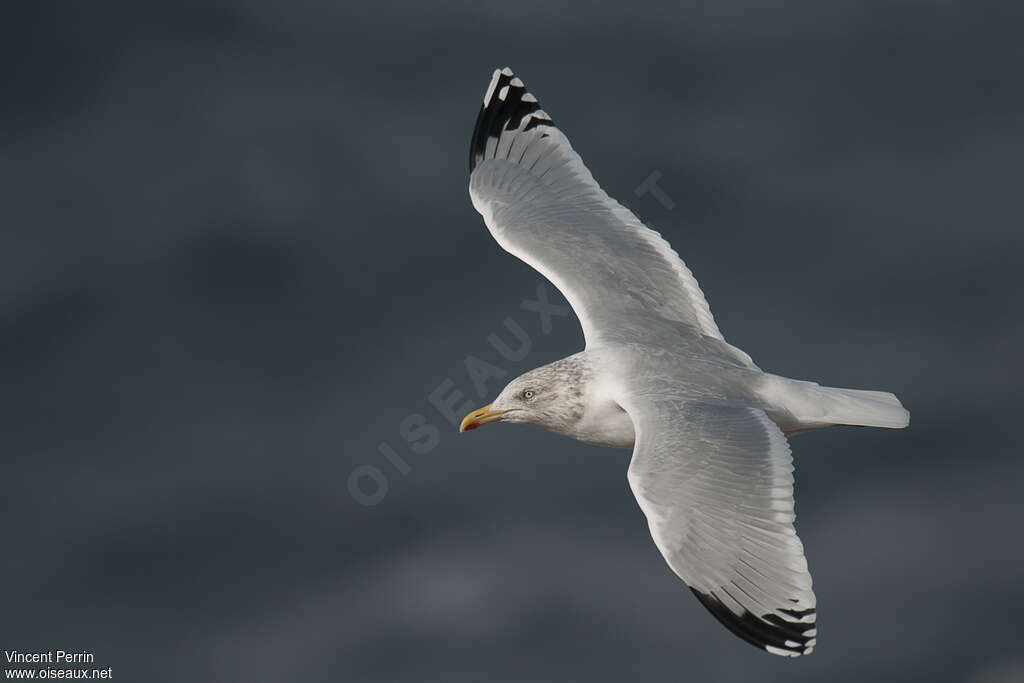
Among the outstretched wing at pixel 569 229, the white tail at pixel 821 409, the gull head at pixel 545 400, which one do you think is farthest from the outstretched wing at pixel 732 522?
the outstretched wing at pixel 569 229

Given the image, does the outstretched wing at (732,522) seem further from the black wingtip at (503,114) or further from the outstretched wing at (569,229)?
the black wingtip at (503,114)

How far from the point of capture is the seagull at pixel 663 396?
7.91m

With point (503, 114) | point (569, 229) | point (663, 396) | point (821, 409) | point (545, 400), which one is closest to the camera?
point (663, 396)

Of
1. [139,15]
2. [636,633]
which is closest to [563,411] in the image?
[636,633]

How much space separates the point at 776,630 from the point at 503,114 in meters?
5.22

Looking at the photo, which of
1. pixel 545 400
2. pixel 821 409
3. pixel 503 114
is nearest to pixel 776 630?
pixel 821 409

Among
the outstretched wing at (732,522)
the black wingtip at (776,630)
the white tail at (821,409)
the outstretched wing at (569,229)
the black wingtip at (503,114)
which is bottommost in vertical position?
the black wingtip at (776,630)

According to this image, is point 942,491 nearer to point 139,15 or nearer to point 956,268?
point 956,268

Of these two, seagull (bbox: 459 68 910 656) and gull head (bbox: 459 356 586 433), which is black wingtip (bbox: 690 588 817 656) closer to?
seagull (bbox: 459 68 910 656)

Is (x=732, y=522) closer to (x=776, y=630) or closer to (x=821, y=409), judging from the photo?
(x=776, y=630)

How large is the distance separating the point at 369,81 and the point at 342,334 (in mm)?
3209

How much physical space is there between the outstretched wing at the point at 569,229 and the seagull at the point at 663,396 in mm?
Result: 11

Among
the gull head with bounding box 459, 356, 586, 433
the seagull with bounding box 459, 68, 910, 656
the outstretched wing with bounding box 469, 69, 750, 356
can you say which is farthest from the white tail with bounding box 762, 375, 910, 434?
the gull head with bounding box 459, 356, 586, 433

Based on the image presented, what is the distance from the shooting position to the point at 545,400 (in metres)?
9.51
